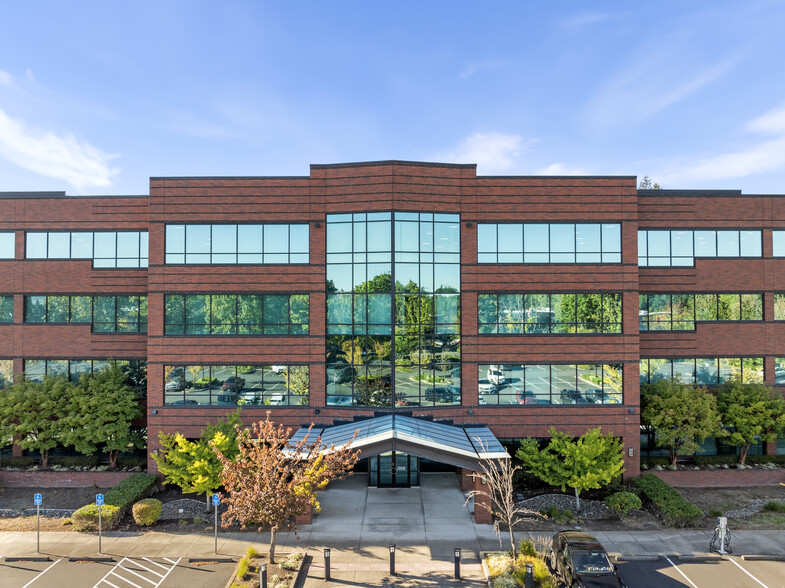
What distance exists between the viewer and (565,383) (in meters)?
23.1

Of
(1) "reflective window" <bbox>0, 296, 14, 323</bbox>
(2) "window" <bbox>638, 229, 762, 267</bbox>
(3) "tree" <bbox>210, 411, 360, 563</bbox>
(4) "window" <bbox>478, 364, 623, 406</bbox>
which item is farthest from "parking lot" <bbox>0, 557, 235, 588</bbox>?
(2) "window" <bbox>638, 229, 762, 267</bbox>

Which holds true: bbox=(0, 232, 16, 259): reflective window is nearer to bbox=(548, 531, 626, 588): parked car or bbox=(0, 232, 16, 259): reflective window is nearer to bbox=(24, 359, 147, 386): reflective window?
bbox=(24, 359, 147, 386): reflective window

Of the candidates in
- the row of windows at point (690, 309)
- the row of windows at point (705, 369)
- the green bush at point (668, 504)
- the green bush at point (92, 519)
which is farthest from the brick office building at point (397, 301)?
the green bush at point (92, 519)

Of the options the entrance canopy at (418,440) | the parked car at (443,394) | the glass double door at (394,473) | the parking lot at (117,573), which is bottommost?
the parking lot at (117,573)

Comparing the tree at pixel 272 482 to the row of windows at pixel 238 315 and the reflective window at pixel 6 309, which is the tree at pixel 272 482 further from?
the reflective window at pixel 6 309

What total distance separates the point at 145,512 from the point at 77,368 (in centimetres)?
1117

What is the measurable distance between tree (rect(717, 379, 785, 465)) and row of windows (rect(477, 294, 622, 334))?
706 centimetres

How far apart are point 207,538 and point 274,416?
6.49 meters

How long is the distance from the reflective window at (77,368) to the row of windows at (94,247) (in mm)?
5252

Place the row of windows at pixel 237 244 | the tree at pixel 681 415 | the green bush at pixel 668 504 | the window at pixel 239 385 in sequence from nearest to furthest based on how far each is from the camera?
the green bush at pixel 668 504, the tree at pixel 681 415, the window at pixel 239 385, the row of windows at pixel 237 244

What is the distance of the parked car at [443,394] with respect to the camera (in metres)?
22.7

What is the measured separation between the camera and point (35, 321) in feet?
83.6

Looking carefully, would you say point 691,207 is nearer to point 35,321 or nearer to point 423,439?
point 423,439

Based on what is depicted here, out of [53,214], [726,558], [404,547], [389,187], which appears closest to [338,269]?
[389,187]
